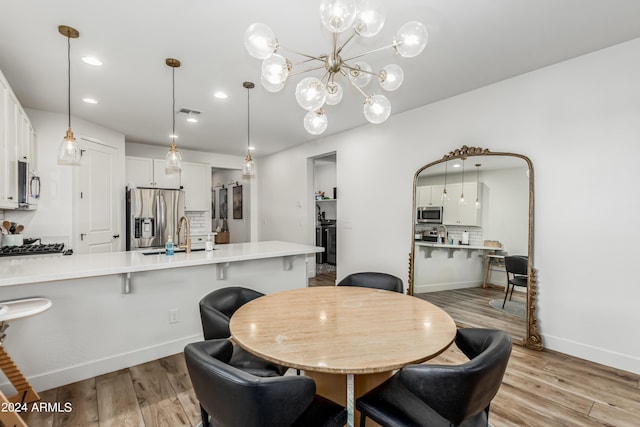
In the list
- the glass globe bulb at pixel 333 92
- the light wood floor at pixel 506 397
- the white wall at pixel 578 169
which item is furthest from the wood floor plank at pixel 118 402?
the white wall at pixel 578 169

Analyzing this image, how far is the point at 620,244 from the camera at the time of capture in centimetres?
245

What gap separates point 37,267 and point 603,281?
4.33m

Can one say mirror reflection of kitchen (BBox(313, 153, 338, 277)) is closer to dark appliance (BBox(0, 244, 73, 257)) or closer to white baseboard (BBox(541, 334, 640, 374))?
white baseboard (BBox(541, 334, 640, 374))

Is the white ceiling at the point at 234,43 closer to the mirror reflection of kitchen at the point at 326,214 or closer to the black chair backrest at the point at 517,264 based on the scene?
the black chair backrest at the point at 517,264

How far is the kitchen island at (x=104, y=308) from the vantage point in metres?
2.12

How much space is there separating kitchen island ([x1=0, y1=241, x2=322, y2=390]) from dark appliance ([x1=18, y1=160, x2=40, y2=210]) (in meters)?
0.68

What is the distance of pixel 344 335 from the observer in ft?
4.73

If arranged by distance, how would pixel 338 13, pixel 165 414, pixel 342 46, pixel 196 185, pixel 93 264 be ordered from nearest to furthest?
pixel 338 13 < pixel 342 46 < pixel 165 414 < pixel 93 264 < pixel 196 185

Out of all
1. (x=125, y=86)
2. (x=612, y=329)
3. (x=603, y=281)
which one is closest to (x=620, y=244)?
(x=603, y=281)

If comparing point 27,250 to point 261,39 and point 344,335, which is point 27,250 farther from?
point 344,335

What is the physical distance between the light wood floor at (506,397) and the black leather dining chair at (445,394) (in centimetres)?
95

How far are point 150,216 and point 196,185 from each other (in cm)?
111

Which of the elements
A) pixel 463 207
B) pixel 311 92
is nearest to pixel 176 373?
pixel 311 92

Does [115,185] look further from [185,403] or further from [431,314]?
[431,314]
